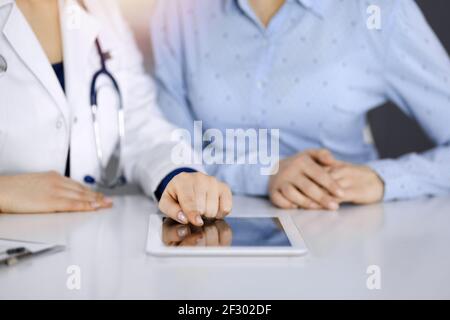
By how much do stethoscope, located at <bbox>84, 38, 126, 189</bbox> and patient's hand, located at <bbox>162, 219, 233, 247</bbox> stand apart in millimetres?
294

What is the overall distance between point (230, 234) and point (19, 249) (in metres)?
0.29

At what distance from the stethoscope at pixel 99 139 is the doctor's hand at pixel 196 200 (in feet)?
0.80

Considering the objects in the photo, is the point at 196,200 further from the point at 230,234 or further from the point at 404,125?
the point at 404,125

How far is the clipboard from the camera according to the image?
824 millimetres

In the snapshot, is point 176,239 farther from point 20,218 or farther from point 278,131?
point 278,131

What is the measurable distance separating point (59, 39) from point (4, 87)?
0.18 meters

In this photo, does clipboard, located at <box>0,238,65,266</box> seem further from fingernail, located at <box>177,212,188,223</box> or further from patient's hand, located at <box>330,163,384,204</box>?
patient's hand, located at <box>330,163,384,204</box>

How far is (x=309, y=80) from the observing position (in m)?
1.37

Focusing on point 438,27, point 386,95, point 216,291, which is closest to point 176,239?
point 216,291

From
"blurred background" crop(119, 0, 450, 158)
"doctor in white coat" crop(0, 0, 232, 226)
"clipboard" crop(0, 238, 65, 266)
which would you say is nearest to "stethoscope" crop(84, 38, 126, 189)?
"doctor in white coat" crop(0, 0, 232, 226)

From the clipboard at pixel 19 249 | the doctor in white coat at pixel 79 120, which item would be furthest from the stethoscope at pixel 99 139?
the clipboard at pixel 19 249

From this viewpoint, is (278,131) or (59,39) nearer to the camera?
(59,39)

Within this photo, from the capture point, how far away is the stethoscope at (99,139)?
1271mm

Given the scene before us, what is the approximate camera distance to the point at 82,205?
1.13 meters
